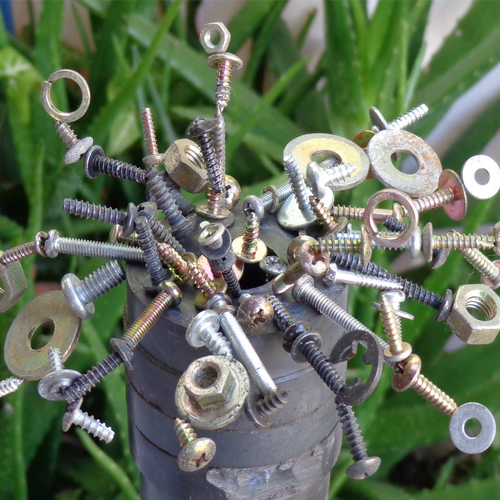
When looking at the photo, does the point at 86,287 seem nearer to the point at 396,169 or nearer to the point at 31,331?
the point at 31,331

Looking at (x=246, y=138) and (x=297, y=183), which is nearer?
(x=297, y=183)

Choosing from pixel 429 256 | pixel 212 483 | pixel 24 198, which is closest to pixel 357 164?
pixel 429 256

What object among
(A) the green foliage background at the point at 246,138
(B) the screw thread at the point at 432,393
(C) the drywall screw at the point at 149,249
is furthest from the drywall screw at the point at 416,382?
(A) the green foliage background at the point at 246,138

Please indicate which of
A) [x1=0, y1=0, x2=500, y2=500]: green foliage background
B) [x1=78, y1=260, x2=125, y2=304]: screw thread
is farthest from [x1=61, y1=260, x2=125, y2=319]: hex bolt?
[x1=0, y1=0, x2=500, y2=500]: green foliage background

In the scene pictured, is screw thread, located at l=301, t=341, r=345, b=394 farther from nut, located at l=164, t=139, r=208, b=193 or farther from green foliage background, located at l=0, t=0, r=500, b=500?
green foliage background, located at l=0, t=0, r=500, b=500

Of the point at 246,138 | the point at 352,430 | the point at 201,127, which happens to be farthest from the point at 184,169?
the point at 246,138

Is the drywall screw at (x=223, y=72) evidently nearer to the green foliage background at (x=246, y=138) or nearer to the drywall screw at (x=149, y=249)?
the drywall screw at (x=149, y=249)

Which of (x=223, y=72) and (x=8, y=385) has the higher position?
(x=223, y=72)
